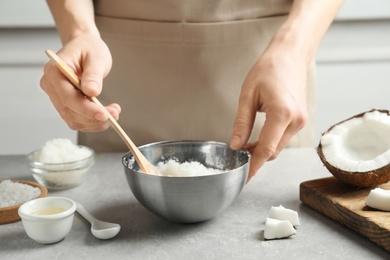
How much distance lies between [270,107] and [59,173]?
0.45 metres

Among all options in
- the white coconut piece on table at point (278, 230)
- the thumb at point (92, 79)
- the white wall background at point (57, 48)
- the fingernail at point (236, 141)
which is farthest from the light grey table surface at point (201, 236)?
the white wall background at point (57, 48)

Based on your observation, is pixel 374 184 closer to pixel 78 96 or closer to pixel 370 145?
pixel 370 145

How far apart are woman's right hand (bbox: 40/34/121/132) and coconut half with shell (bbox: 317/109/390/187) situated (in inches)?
16.5

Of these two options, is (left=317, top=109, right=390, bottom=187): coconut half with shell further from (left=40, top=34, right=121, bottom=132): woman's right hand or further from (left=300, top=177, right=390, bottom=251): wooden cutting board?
(left=40, top=34, right=121, bottom=132): woman's right hand

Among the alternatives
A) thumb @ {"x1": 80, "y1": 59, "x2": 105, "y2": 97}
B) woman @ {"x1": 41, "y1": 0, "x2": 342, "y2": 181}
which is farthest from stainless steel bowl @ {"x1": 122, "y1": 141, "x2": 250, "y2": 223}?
woman @ {"x1": 41, "y1": 0, "x2": 342, "y2": 181}

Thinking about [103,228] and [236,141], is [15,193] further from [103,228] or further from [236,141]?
[236,141]

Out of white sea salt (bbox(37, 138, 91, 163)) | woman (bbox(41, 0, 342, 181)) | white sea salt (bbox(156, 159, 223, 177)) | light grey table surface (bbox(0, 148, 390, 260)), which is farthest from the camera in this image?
woman (bbox(41, 0, 342, 181))

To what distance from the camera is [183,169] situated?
3.58 feet

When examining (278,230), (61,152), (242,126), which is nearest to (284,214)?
(278,230)

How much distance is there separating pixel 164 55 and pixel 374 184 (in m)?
0.63

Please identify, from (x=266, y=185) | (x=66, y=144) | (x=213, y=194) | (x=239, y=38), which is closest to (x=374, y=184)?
(x=266, y=185)

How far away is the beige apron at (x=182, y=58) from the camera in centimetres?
151

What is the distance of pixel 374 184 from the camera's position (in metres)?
1.14

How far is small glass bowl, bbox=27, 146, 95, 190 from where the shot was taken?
4.09 feet
